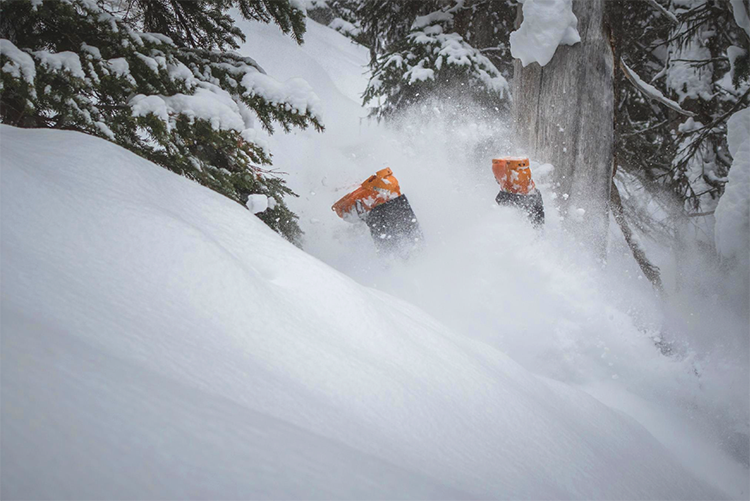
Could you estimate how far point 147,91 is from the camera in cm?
265

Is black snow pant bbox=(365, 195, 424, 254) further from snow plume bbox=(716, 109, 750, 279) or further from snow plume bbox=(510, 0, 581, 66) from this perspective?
snow plume bbox=(716, 109, 750, 279)

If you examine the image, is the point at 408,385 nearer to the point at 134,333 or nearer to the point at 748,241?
the point at 134,333

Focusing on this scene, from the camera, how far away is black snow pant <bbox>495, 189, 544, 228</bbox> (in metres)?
4.20

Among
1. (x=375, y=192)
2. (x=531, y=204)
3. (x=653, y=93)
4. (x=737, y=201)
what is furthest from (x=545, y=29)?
(x=737, y=201)

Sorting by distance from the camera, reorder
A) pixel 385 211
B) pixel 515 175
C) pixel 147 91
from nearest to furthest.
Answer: pixel 147 91 → pixel 515 175 → pixel 385 211

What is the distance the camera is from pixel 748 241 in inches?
157

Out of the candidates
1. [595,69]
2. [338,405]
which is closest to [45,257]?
[338,405]

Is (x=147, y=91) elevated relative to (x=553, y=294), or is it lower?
lower

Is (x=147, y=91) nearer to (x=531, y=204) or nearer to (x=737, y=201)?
(x=531, y=204)

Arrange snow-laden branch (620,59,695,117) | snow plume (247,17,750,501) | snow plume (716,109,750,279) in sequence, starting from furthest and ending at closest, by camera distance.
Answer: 1. snow-laden branch (620,59,695,117)
2. snow plume (716,109,750,279)
3. snow plume (247,17,750,501)

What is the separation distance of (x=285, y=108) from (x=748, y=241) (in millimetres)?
4497

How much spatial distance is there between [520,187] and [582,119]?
3.51 ft

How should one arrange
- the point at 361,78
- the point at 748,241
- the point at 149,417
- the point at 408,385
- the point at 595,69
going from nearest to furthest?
the point at 149,417 < the point at 408,385 < the point at 748,241 < the point at 595,69 < the point at 361,78

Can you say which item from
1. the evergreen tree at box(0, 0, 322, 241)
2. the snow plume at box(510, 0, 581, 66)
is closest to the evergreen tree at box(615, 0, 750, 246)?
the snow plume at box(510, 0, 581, 66)
